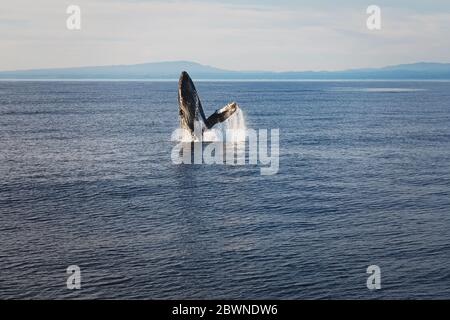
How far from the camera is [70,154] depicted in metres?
93.2

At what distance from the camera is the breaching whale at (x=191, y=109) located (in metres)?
99.4

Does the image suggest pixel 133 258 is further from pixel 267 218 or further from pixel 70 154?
pixel 70 154

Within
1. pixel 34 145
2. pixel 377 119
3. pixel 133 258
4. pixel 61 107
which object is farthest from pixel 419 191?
pixel 61 107

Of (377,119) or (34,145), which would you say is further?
(377,119)

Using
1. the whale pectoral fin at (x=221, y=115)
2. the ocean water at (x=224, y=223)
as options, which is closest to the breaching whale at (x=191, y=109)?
the whale pectoral fin at (x=221, y=115)

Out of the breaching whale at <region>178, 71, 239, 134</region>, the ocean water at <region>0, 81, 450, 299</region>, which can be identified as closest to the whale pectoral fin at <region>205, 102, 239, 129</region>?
the breaching whale at <region>178, 71, 239, 134</region>

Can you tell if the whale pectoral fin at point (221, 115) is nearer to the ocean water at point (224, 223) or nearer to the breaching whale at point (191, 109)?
the breaching whale at point (191, 109)

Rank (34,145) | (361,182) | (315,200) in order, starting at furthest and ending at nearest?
Result: (34,145)
(361,182)
(315,200)

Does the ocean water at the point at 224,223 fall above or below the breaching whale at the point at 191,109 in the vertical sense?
below

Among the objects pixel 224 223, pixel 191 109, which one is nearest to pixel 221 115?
pixel 191 109

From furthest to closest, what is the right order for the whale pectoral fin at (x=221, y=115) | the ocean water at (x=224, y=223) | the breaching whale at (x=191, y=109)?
the whale pectoral fin at (x=221, y=115)
the breaching whale at (x=191, y=109)
the ocean water at (x=224, y=223)

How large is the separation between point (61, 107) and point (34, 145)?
94.9m

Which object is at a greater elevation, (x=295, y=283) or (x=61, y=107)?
(x=61, y=107)

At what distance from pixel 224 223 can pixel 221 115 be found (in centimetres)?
5364
